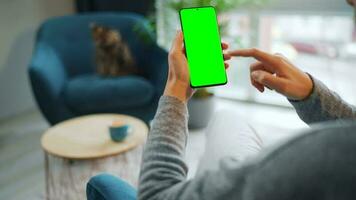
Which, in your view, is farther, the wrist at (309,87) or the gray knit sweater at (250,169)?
the wrist at (309,87)

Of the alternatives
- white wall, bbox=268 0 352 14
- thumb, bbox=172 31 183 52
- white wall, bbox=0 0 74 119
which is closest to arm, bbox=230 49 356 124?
thumb, bbox=172 31 183 52

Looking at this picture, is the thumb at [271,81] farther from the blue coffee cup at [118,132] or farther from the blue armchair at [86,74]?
the blue armchair at [86,74]

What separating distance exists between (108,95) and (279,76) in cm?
149

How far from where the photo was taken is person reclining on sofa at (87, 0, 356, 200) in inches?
17.4

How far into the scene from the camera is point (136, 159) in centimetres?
186

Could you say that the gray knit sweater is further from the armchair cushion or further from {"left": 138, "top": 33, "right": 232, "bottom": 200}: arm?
the armchair cushion

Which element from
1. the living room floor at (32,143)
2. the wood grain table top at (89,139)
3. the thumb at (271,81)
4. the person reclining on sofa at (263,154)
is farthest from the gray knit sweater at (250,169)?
the wood grain table top at (89,139)

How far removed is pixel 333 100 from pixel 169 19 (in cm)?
188

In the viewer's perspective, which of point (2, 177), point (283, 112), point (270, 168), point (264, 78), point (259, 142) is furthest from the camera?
point (283, 112)

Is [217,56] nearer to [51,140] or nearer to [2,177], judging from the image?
[51,140]

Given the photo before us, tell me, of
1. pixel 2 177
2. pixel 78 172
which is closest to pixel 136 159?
pixel 78 172

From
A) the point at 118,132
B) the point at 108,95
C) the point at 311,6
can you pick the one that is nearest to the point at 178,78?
the point at 118,132

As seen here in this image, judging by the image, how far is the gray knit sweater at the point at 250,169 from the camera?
0.44 metres

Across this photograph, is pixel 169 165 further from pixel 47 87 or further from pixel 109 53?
pixel 109 53
